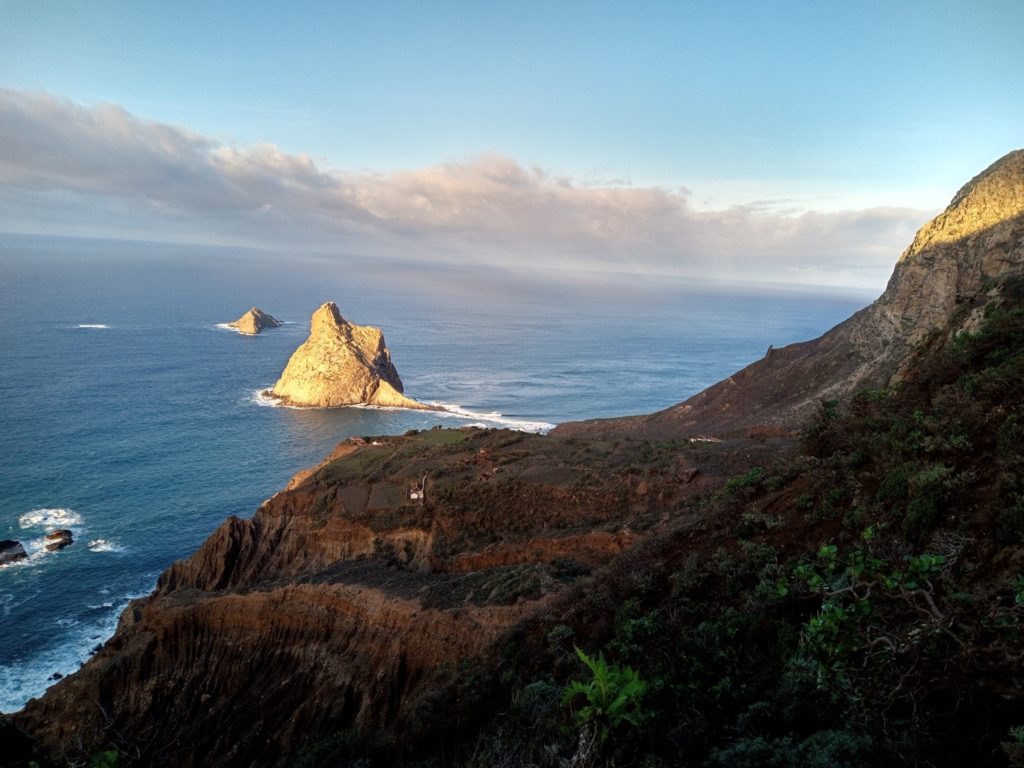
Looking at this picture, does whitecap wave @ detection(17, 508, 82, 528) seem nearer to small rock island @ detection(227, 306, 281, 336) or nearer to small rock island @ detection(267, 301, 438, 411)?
small rock island @ detection(267, 301, 438, 411)

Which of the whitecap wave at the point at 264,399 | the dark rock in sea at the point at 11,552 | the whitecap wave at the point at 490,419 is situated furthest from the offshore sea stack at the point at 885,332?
the dark rock in sea at the point at 11,552

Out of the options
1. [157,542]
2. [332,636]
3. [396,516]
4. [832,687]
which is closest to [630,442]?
[396,516]

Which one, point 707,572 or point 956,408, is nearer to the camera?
point 956,408

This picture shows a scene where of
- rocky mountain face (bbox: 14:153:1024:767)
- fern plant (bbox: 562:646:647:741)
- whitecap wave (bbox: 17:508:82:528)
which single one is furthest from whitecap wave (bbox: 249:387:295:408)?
fern plant (bbox: 562:646:647:741)


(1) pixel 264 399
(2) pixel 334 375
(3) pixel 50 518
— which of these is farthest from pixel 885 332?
(1) pixel 264 399

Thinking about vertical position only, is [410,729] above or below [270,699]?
above

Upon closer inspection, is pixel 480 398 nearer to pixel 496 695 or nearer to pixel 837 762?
pixel 496 695
